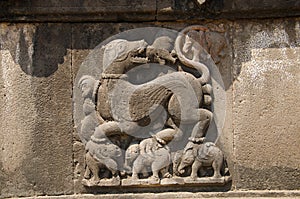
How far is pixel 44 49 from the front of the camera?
14.9ft

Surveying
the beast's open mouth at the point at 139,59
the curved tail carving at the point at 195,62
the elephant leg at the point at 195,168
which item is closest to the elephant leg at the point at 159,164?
the elephant leg at the point at 195,168

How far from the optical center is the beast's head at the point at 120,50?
4.49 m

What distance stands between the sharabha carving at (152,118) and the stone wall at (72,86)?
14 cm

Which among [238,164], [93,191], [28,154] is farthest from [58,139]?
[238,164]

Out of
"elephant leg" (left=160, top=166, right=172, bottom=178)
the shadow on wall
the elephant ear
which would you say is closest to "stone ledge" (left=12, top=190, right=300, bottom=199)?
"elephant leg" (left=160, top=166, right=172, bottom=178)

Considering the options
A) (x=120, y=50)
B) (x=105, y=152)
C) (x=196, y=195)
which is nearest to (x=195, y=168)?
(x=196, y=195)

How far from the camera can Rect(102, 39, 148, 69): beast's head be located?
4492mm

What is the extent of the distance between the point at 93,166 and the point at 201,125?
1059 millimetres

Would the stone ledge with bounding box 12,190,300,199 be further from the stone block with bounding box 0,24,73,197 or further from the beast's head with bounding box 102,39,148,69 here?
the beast's head with bounding box 102,39,148,69

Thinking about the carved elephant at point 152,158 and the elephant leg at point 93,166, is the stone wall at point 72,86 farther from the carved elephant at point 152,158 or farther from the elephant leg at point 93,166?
the carved elephant at point 152,158

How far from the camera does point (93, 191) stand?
4.56 meters

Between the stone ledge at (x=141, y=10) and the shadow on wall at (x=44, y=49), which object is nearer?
the stone ledge at (x=141, y=10)

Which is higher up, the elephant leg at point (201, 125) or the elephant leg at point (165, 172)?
the elephant leg at point (201, 125)

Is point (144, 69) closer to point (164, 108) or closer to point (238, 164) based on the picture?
point (164, 108)
